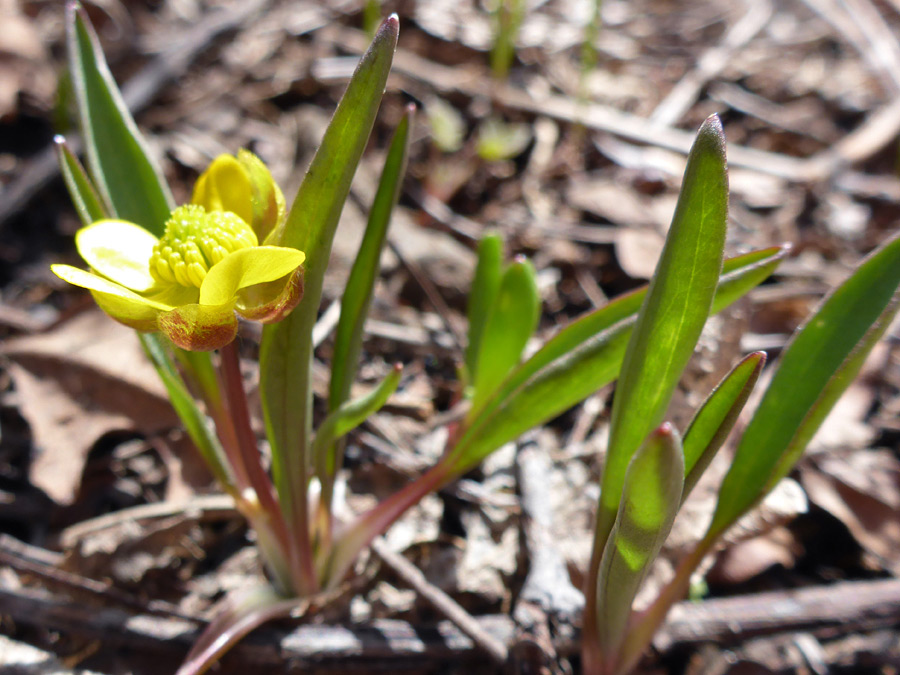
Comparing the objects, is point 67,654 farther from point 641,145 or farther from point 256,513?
point 641,145

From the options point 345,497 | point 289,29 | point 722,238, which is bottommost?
point 345,497

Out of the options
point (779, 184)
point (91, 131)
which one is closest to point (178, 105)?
point (91, 131)

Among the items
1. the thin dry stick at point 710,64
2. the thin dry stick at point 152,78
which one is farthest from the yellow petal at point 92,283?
the thin dry stick at point 710,64

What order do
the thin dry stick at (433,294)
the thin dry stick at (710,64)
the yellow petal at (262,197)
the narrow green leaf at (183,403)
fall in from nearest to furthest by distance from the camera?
the yellow petal at (262,197) < the narrow green leaf at (183,403) < the thin dry stick at (433,294) < the thin dry stick at (710,64)

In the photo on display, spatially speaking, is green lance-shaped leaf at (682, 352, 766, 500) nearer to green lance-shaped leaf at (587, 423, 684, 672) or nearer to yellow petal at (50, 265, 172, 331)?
green lance-shaped leaf at (587, 423, 684, 672)

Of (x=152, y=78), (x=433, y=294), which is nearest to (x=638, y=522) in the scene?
(x=433, y=294)

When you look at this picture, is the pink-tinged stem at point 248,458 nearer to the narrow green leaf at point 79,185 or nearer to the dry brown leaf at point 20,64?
the narrow green leaf at point 79,185

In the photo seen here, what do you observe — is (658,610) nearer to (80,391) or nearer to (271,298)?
(271,298)

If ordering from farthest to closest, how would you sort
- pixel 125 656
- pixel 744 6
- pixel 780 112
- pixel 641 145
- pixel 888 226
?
1. pixel 744 6
2. pixel 780 112
3. pixel 641 145
4. pixel 888 226
5. pixel 125 656
